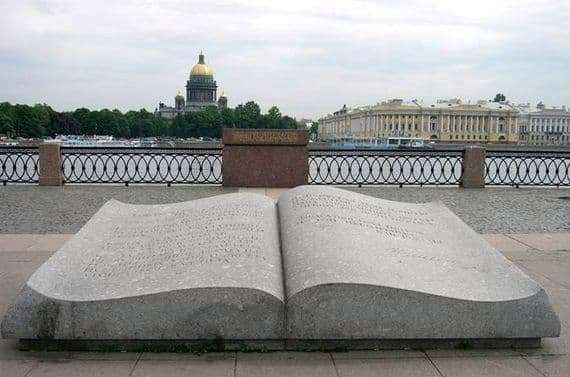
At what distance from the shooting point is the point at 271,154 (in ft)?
49.7

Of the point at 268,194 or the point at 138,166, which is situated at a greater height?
the point at 138,166

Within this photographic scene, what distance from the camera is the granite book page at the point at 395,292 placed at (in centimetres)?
341

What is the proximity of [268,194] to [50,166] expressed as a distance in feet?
21.3

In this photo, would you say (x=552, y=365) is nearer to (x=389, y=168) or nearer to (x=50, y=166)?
(x=50, y=166)

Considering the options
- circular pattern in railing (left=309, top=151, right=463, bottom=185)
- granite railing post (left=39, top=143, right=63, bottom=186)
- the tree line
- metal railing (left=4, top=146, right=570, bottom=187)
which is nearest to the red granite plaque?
metal railing (left=4, top=146, right=570, bottom=187)

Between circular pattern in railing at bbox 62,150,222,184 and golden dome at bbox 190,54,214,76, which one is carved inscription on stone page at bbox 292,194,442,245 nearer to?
circular pattern in railing at bbox 62,150,222,184

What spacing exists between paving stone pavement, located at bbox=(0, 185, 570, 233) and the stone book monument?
5.24 meters

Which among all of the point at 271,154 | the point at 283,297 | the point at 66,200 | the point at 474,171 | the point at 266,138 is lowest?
the point at 66,200

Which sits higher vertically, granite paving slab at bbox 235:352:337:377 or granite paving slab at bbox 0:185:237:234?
granite paving slab at bbox 235:352:337:377

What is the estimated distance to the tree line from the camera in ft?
334

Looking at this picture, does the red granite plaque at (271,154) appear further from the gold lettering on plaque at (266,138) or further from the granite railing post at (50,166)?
the granite railing post at (50,166)

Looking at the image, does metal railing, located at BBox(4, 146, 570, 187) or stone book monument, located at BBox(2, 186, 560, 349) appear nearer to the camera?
stone book monument, located at BBox(2, 186, 560, 349)

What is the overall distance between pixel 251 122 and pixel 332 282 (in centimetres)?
11888

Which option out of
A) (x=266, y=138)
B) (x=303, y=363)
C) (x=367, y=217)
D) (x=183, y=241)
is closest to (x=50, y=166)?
(x=266, y=138)
